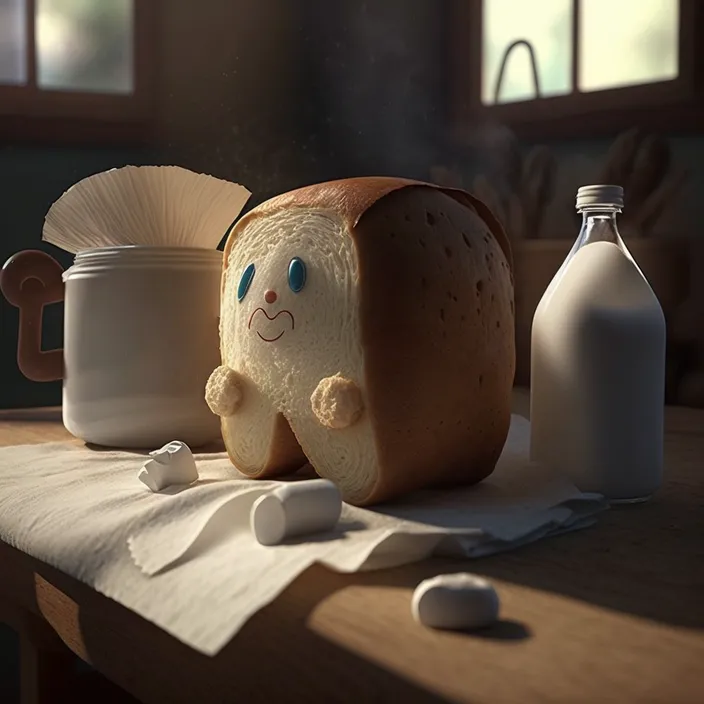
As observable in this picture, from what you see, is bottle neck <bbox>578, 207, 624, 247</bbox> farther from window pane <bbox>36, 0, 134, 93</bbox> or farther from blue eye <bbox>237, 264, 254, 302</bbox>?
window pane <bbox>36, 0, 134, 93</bbox>

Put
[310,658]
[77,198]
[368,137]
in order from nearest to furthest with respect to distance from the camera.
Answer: [310,658] < [77,198] < [368,137]

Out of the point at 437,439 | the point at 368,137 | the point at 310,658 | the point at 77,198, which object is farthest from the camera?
the point at 368,137

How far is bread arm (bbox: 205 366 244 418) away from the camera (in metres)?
0.70

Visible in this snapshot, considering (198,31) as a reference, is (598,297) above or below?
below

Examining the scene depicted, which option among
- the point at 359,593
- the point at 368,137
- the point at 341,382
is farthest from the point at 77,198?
the point at 368,137

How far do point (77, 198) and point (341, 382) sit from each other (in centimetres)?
41

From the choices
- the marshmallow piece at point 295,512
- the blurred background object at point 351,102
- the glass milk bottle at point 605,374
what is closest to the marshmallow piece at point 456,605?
the marshmallow piece at point 295,512

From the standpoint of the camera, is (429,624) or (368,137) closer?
(429,624)

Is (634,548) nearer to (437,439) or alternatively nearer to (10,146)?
(437,439)

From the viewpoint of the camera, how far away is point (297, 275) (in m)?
0.66

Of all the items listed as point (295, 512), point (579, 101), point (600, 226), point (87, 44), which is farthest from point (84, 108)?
point (295, 512)

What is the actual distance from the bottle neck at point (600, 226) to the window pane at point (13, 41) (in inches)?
50.7

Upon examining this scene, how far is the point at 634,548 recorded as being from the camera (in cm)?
55

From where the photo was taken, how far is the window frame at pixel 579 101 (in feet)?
4.15
